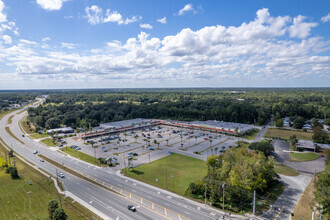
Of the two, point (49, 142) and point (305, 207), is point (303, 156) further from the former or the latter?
point (49, 142)

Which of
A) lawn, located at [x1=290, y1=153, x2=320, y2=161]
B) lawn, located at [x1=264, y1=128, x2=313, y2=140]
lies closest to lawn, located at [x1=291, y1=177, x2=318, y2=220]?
lawn, located at [x1=290, y1=153, x2=320, y2=161]

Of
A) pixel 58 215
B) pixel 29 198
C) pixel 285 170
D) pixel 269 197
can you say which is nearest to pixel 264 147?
pixel 285 170

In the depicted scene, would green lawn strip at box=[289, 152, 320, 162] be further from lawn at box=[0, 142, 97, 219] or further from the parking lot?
lawn at box=[0, 142, 97, 219]

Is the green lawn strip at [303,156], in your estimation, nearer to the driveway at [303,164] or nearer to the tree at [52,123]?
the driveway at [303,164]

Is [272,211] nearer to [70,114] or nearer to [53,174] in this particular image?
[53,174]

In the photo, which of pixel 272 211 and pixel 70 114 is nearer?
pixel 272 211

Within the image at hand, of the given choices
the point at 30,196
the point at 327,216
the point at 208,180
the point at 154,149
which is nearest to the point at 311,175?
the point at 327,216

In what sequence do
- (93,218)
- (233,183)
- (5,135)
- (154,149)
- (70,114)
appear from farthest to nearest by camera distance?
(70,114), (5,135), (154,149), (233,183), (93,218)
